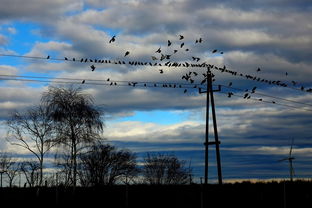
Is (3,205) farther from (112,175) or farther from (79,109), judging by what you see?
(112,175)

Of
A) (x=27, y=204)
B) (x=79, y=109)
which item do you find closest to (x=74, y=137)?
(x=79, y=109)

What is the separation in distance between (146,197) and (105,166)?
3282 centimetres

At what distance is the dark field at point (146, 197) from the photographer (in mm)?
32531

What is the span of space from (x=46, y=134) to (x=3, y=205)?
51.8 feet

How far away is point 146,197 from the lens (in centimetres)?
3303

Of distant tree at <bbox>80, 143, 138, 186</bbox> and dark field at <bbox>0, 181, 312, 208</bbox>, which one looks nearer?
dark field at <bbox>0, 181, 312, 208</bbox>

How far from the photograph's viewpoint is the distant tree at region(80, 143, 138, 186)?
2432 inches

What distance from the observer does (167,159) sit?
93250 millimetres

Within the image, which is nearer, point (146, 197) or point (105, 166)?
point (146, 197)

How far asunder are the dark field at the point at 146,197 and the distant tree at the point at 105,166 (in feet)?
80.0

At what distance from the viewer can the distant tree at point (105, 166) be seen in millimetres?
61781

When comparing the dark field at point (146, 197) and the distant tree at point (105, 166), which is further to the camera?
the distant tree at point (105, 166)

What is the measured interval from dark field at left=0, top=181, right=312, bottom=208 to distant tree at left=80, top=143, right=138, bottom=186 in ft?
80.0

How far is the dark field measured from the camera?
107 ft
